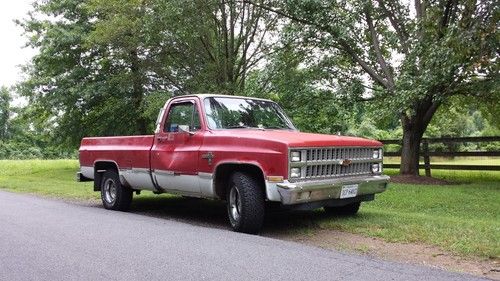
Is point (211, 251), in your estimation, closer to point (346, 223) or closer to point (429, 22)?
point (346, 223)

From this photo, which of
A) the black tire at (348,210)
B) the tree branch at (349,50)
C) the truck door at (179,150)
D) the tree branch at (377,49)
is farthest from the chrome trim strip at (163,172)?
the tree branch at (377,49)

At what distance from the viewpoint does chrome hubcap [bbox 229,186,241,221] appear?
737 centimetres

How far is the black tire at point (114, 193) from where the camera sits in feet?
32.7

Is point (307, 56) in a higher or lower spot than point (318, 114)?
higher

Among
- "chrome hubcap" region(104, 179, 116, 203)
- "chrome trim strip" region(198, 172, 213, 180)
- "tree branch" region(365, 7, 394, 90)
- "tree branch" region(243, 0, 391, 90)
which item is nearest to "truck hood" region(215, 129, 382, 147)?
"chrome trim strip" region(198, 172, 213, 180)

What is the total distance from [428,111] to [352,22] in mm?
4033

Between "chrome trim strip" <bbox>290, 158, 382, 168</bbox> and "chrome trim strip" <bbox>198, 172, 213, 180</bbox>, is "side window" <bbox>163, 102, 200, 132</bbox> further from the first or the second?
"chrome trim strip" <bbox>290, 158, 382, 168</bbox>

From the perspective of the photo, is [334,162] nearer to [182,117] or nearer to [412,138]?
[182,117]

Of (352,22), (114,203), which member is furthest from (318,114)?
(114,203)

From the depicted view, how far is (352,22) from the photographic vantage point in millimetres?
15680

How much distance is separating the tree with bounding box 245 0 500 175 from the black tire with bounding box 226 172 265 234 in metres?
5.22

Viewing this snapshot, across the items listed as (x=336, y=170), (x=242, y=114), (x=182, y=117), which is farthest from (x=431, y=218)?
(x=182, y=117)

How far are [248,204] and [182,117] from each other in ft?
7.96

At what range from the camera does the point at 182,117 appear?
8.74 m
